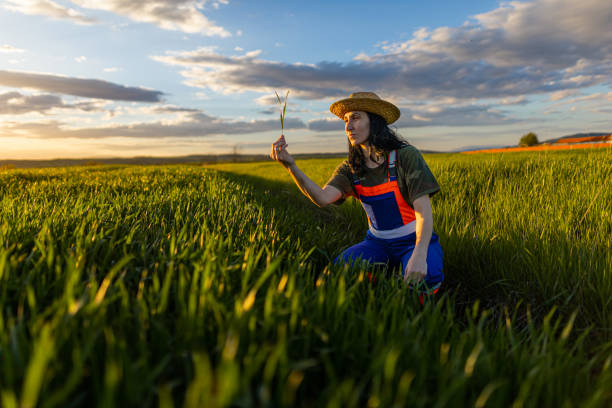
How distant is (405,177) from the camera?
10.4 feet

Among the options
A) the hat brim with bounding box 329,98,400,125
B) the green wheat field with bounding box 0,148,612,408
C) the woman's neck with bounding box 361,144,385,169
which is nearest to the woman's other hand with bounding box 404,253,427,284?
the green wheat field with bounding box 0,148,612,408

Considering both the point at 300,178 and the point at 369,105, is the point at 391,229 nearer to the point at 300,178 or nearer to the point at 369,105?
the point at 300,178

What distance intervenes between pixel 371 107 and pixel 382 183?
723 mm

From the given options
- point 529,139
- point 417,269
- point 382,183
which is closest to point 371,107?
point 382,183

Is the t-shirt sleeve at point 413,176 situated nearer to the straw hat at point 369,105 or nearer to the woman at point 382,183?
the woman at point 382,183

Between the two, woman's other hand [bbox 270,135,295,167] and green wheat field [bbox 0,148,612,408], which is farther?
woman's other hand [bbox 270,135,295,167]

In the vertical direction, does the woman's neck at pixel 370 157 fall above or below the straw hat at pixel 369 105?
below

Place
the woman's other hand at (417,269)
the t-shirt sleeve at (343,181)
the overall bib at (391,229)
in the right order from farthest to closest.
Result: the t-shirt sleeve at (343,181) < the overall bib at (391,229) < the woman's other hand at (417,269)

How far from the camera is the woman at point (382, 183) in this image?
304 centimetres

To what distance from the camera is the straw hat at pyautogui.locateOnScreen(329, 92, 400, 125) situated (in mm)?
3254

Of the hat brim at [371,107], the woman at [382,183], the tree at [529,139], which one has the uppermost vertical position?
the tree at [529,139]

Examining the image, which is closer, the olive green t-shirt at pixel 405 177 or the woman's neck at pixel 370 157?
the olive green t-shirt at pixel 405 177

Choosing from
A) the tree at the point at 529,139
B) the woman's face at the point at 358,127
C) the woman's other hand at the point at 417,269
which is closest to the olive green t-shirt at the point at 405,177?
the woman's face at the point at 358,127

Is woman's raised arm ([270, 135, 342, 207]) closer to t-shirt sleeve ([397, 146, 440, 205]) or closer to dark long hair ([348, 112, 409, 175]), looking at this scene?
dark long hair ([348, 112, 409, 175])
